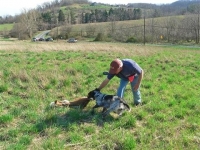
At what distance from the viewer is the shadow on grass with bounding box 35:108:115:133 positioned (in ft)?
16.5

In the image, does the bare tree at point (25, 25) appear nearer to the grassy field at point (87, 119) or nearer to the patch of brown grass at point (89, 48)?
the patch of brown grass at point (89, 48)

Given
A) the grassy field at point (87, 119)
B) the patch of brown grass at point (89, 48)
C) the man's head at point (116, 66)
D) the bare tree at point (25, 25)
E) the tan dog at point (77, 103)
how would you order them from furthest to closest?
1. the bare tree at point (25, 25)
2. the patch of brown grass at point (89, 48)
3. the tan dog at point (77, 103)
4. the man's head at point (116, 66)
5. the grassy field at point (87, 119)

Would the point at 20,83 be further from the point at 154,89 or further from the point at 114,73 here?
the point at 154,89

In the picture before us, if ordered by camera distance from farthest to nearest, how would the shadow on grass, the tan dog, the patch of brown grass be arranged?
the patch of brown grass < the tan dog < the shadow on grass

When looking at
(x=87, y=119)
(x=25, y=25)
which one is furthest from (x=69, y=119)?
(x=25, y=25)

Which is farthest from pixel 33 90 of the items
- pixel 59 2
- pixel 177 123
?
pixel 59 2

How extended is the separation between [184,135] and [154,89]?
3.36 m

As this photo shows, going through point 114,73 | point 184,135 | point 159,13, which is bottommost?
point 184,135

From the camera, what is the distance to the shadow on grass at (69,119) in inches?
198

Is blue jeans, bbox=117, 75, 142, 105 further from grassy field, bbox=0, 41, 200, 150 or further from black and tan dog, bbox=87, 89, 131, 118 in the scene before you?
black and tan dog, bbox=87, 89, 131, 118

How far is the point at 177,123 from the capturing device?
17.3ft

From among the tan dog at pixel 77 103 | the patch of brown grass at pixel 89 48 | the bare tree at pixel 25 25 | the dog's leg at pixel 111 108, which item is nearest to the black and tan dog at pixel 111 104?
the dog's leg at pixel 111 108

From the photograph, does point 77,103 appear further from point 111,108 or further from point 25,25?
point 25,25

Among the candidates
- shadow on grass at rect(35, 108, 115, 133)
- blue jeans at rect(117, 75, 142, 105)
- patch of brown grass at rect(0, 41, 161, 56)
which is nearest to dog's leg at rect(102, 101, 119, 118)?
shadow on grass at rect(35, 108, 115, 133)
